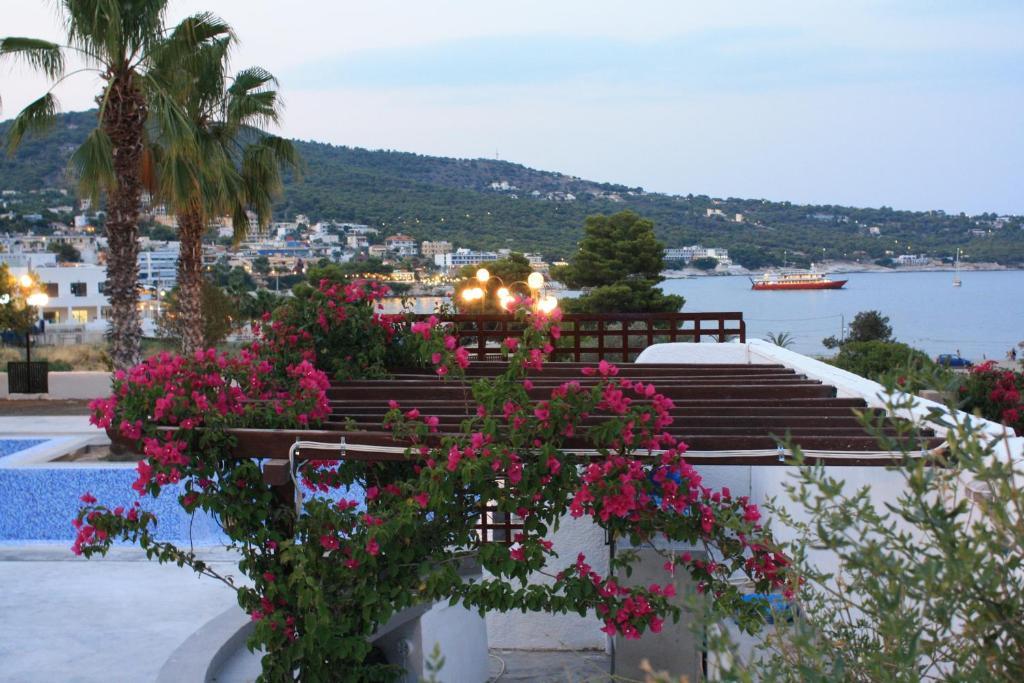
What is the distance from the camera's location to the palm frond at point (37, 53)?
37.6ft

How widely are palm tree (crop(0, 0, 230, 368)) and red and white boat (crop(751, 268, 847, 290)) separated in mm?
44130

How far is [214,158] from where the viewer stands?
13.6m

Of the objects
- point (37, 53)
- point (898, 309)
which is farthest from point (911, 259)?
point (37, 53)

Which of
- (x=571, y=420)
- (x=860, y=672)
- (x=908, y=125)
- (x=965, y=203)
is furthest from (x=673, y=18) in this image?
(x=965, y=203)

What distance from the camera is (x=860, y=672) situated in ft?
5.69

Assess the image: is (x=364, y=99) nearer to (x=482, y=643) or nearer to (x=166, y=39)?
(x=166, y=39)

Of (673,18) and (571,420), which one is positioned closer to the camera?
(571,420)

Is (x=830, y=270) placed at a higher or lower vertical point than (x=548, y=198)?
lower

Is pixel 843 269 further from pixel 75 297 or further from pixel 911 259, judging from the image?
pixel 75 297

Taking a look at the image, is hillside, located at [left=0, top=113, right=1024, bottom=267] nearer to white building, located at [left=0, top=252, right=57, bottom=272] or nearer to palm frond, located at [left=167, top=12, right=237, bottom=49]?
white building, located at [left=0, top=252, right=57, bottom=272]

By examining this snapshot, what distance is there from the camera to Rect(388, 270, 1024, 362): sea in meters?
54.1

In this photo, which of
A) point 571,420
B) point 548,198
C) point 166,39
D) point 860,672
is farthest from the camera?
point 548,198

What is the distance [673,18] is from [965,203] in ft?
123

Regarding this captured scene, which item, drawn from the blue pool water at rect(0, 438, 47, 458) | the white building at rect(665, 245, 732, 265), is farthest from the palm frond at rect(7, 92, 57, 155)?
the white building at rect(665, 245, 732, 265)
